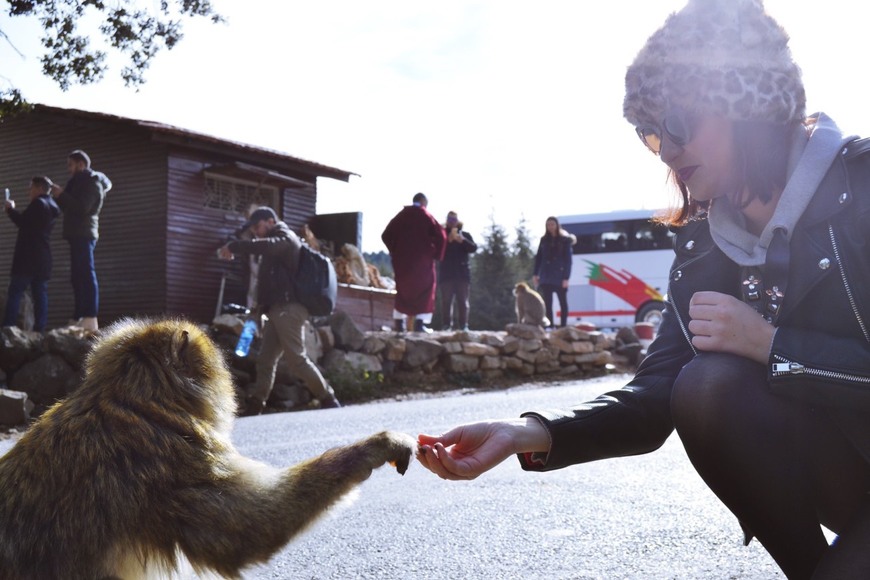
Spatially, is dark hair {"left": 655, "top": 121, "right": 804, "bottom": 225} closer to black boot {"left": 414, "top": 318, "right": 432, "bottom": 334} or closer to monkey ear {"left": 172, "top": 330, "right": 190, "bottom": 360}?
monkey ear {"left": 172, "top": 330, "right": 190, "bottom": 360}

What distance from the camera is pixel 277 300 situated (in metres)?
9.13

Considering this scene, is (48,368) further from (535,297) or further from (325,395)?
(535,297)

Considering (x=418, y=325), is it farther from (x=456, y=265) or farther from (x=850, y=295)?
(x=850, y=295)

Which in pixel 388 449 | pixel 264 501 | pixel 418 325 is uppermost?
pixel 418 325

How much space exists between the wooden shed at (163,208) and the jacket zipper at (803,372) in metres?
15.2

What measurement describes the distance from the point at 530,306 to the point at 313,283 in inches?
291

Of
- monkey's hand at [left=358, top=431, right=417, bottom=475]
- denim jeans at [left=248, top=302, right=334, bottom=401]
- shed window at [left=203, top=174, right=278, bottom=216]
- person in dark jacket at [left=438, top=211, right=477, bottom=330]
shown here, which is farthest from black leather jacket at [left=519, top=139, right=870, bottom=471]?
shed window at [left=203, top=174, right=278, bottom=216]

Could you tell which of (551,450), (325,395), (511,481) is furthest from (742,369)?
(325,395)

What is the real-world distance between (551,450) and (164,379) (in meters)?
1.07

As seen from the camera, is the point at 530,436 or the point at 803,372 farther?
the point at 530,436

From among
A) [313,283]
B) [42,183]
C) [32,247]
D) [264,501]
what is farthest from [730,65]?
[42,183]

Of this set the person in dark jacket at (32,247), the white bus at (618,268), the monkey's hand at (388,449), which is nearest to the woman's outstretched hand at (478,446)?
the monkey's hand at (388,449)

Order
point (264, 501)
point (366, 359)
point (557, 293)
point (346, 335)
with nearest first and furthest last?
point (264, 501) → point (366, 359) → point (346, 335) → point (557, 293)

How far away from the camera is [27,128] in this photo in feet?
63.6
